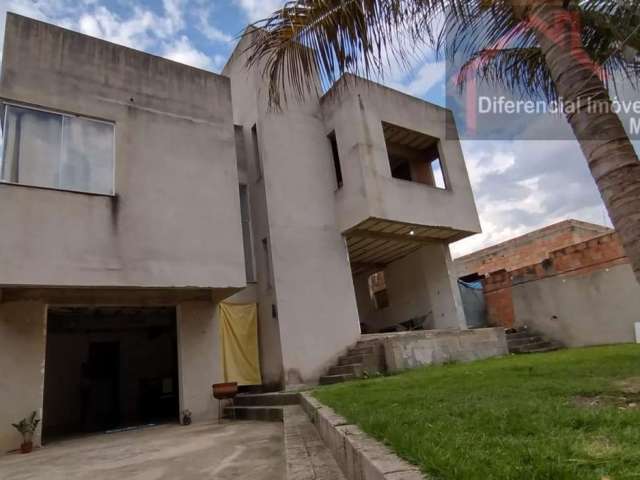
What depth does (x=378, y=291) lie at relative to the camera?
658 inches

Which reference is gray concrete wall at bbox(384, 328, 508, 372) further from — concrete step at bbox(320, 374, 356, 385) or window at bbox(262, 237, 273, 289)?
window at bbox(262, 237, 273, 289)

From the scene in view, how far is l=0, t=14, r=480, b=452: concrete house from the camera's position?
24.5ft

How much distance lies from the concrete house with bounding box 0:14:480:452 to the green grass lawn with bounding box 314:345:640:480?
5.21 m

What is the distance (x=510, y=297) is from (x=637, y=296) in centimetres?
368

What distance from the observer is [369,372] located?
31.4 ft

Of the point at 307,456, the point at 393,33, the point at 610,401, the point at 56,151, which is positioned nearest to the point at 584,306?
the point at 610,401

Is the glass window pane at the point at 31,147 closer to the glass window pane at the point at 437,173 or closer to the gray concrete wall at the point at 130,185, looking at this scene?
the gray concrete wall at the point at 130,185

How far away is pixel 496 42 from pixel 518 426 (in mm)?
4228

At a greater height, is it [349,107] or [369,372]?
[349,107]

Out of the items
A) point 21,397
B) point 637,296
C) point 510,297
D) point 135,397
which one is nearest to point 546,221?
point 510,297

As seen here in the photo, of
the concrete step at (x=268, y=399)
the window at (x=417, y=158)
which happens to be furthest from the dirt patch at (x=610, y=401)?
the window at (x=417, y=158)

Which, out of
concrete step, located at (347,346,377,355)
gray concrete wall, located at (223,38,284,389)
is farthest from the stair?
concrete step, located at (347,346,377,355)

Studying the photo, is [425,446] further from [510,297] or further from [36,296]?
[510,297]

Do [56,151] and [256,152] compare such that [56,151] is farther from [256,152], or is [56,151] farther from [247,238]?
[256,152]
